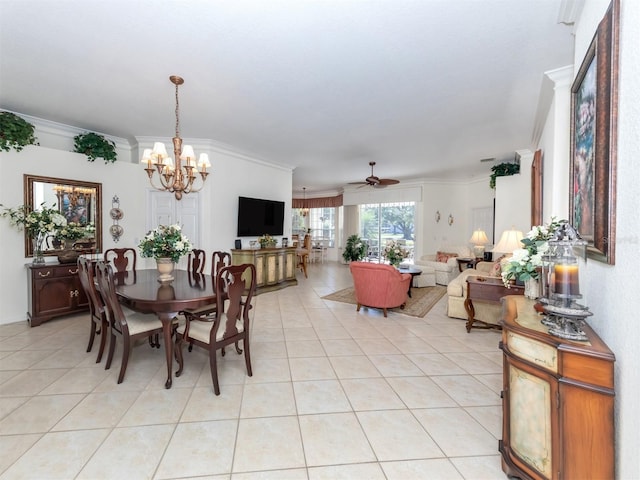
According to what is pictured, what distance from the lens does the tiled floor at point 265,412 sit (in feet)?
5.26

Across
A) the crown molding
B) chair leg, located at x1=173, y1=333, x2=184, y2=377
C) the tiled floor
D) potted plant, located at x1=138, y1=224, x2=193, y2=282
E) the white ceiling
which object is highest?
the white ceiling

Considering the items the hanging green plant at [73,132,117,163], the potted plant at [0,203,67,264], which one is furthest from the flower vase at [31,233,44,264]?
the hanging green plant at [73,132,117,163]

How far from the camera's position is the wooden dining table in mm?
2309

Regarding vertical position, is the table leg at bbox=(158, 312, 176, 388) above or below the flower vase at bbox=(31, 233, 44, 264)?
below

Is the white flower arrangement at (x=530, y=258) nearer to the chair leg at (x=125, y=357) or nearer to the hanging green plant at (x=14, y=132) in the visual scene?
the chair leg at (x=125, y=357)

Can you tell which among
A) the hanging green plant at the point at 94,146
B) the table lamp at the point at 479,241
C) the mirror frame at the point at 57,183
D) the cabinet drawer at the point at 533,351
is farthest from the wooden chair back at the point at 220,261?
the table lamp at the point at 479,241

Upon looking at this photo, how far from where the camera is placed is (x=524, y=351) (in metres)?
1.39

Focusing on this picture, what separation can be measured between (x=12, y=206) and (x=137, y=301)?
2.98m

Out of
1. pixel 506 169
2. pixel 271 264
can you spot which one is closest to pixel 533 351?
pixel 271 264

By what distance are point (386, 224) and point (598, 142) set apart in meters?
8.23

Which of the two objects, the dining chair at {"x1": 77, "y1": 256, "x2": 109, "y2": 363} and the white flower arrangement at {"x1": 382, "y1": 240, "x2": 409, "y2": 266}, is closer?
the dining chair at {"x1": 77, "y1": 256, "x2": 109, "y2": 363}

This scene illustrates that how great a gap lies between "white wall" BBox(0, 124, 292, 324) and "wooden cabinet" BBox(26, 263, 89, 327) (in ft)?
0.71

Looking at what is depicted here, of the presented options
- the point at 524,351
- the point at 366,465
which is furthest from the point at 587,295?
the point at 366,465

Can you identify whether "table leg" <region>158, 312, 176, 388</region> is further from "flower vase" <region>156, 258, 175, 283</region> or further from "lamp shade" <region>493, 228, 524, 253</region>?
"lamp shade" <region>493, 228, 524, 253</region>
